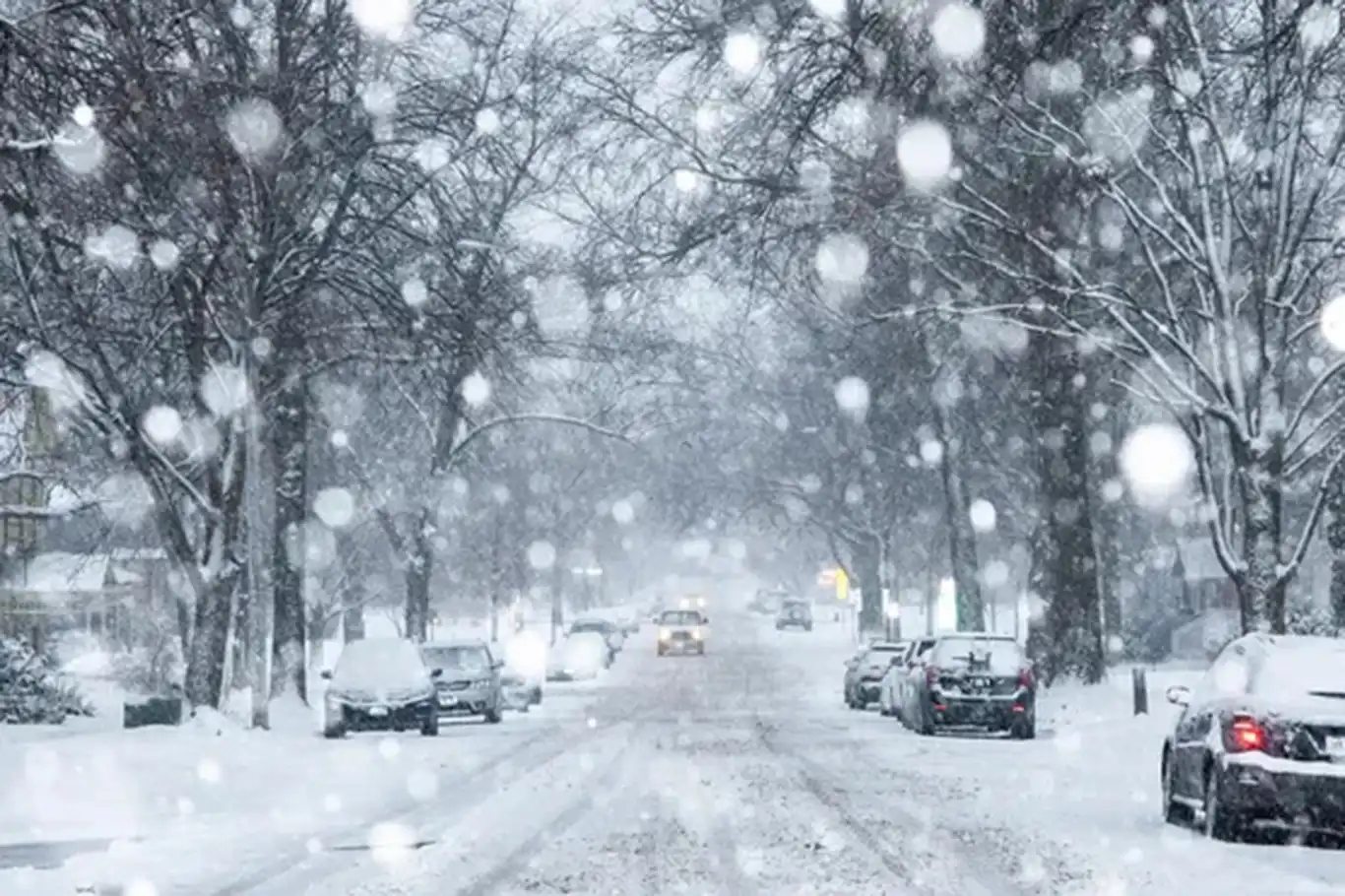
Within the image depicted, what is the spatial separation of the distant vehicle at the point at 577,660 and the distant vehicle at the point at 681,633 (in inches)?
697

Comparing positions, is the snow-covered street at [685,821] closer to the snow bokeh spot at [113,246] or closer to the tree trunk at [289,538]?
the tree trunk at [289,538]

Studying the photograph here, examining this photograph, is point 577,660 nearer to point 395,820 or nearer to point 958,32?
point 395,820

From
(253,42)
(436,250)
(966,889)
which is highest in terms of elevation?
(253,42)

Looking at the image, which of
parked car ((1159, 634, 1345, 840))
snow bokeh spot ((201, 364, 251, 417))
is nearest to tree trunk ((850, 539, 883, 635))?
snow bokeh spot ((201, 364, 251, 417))

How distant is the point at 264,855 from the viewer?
1614 cm

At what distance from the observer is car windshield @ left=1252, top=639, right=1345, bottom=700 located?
16.9 metres

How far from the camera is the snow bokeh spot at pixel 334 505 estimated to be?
182 feet

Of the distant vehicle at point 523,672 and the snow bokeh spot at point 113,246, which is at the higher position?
the snow bokeh spot at point 113,246

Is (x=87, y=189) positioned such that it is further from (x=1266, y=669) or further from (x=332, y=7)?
(x=332, y=7)

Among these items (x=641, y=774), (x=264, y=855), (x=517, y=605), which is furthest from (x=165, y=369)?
(x=517, y=605)

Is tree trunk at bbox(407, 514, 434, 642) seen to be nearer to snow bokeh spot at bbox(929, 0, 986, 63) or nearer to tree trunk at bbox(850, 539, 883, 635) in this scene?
tree trunk at bbox(850, 539, 883, 635)

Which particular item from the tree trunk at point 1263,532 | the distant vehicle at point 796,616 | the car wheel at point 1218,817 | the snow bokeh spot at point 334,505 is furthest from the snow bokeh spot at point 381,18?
the distant vehicle at point 796,616

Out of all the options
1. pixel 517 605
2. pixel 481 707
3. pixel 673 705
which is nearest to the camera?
pixel 481 707

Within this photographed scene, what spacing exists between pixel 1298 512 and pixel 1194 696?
53770mm
